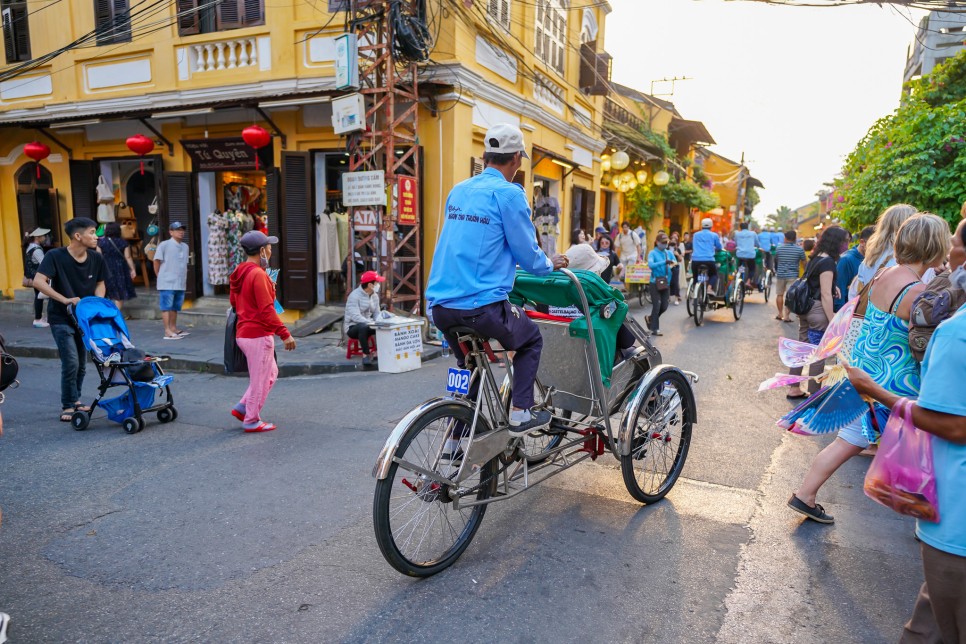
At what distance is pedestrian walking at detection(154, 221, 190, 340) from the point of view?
10.2 meters

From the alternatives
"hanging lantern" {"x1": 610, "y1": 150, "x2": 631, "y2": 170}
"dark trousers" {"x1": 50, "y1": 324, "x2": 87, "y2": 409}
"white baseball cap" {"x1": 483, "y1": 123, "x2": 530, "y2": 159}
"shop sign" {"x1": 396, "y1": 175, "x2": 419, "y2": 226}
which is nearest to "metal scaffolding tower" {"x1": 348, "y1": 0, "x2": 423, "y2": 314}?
"shop sign" {"x1": 396, "y1": 175, "x2": 419, "y2": 226}

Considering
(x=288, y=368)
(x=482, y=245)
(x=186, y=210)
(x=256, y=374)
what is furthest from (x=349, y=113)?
(x=482, y=245)

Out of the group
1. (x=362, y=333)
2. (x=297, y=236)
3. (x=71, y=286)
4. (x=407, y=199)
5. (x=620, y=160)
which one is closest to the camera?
(x=71, y=286)

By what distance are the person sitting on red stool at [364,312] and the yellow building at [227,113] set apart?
248cm

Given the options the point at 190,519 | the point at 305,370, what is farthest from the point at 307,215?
the point at 190,519

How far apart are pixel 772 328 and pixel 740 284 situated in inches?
64.0

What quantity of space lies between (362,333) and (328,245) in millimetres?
3531

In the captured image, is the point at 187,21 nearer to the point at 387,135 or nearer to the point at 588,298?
the point at 387,135

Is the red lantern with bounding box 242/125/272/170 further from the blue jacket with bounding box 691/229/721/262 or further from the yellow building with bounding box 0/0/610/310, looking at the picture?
the blue jacket with bounding box 691/229/721/262

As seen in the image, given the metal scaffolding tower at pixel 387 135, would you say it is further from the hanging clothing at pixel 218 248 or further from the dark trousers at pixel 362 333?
the hanging clothing at pixel 218 248

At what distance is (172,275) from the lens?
33.3 feet

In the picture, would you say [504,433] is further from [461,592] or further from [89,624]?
[89,624]

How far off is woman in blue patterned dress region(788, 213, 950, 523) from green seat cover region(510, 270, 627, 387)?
1.36 m

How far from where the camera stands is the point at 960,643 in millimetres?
1804
